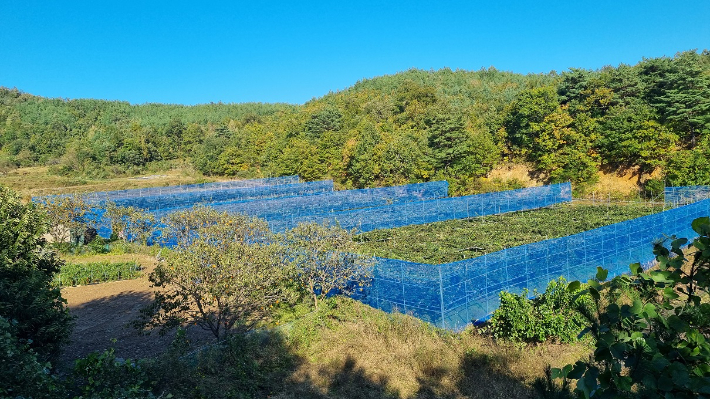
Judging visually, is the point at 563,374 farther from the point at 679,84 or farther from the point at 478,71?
the point at 478,71

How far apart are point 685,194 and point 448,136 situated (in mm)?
19069

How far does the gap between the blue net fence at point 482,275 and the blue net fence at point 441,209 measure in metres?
9.39

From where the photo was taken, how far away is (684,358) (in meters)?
2.17

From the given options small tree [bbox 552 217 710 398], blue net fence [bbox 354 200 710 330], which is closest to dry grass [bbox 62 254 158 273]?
blue net fence [bbox 354 200 710 330]

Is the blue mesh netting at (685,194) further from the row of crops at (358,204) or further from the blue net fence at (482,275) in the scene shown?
the blue net fence at (482,275)

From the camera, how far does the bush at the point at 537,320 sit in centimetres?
1099

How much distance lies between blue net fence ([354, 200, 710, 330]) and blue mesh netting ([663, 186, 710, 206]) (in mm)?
13410

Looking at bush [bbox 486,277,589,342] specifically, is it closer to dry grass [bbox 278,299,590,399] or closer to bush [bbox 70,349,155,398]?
dry grass [bbox 278,299,590,399]

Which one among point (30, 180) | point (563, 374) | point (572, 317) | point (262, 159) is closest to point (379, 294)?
point (572, 317)

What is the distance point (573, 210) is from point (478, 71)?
66.8m

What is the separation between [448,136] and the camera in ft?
137

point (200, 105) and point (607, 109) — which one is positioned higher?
point (200, 105)

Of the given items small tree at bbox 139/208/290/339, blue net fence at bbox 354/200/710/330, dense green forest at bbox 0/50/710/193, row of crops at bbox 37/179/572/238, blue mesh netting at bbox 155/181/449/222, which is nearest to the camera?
small tree at bbox 139/208/290/339

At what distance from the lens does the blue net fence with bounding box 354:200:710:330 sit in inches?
474
